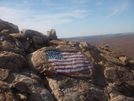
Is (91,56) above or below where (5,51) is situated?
below

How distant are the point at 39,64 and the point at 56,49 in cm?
167

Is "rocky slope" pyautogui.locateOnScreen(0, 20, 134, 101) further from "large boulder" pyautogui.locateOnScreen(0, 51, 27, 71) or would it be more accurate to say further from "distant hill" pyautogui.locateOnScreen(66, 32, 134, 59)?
"distant hill" pyautogui.locateOnScreen(66, 32, 134, 59)

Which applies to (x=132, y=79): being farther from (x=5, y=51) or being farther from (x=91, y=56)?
(x=5, y=51)

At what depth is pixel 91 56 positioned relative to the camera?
344 inches

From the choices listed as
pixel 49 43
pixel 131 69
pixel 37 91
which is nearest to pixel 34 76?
pixel 37 91

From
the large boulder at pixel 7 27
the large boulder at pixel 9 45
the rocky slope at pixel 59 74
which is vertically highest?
the large boulder at pixel 7 27

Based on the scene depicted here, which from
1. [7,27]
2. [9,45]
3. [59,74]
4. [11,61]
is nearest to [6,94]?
[11,61]

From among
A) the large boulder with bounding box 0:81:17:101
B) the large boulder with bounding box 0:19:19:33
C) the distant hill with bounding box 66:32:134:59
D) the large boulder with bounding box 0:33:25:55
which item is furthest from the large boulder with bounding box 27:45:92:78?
the distant hill with bounding box 66:32:134:59

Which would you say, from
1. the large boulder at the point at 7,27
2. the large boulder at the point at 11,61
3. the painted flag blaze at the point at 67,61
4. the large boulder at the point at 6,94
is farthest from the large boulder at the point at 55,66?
the large boulder at the point at 7,27

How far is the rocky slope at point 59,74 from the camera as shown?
524cm

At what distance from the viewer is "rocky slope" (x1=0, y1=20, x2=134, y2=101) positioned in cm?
524

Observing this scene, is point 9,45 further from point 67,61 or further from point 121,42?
point 121,42

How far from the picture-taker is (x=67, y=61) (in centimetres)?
746

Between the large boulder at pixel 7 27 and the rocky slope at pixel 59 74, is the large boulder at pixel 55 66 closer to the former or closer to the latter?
the rocky slope at pixel 59 74
